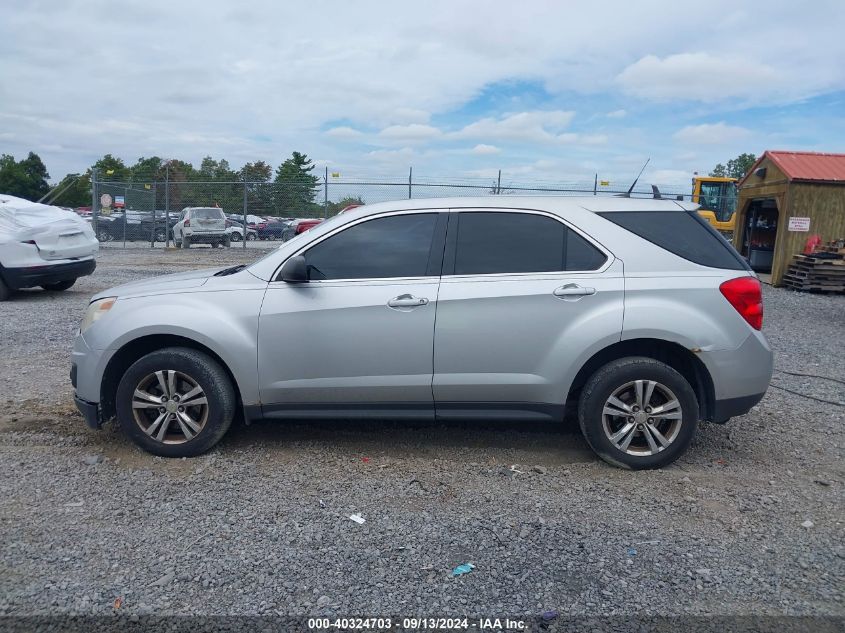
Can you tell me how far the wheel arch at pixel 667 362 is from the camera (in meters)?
4.45

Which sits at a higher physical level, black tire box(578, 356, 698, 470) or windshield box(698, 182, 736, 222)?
windshield box(698, 182, 736, 222)

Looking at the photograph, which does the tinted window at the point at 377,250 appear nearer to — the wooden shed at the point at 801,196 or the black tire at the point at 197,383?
the black tire at the point at 197,383

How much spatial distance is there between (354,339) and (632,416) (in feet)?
6.00

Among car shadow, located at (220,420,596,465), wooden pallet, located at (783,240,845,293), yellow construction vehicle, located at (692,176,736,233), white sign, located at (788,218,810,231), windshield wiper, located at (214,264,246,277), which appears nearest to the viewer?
car shadow, located at (220,420,596,465)

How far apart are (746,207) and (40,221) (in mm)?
16600

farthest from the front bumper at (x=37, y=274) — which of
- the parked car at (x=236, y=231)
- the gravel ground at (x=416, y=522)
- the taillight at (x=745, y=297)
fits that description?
the parked car at (x=236, y=231)

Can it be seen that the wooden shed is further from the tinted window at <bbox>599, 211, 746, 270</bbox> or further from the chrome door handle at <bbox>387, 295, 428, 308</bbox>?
the chrome door handle at <bbox>387, 295, 428, 308</bbox>

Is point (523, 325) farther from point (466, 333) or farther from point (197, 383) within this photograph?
point (197, 383)

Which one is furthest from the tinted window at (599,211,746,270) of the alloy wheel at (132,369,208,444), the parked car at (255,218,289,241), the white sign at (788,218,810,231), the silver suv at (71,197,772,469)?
the parked car at (255,218,289,241)

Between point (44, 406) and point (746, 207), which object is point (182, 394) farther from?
point (746, 207)

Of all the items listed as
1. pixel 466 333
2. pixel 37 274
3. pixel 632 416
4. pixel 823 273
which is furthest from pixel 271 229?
pixel 632 416

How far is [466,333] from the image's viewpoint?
4.41 m

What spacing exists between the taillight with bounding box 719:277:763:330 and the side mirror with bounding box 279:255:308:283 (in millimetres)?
2631

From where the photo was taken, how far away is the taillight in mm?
4359
